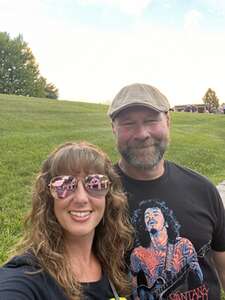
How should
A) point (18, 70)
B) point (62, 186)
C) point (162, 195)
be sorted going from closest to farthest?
1. point (62, 186)
2. point (162, 195)
3. point (18, 70)

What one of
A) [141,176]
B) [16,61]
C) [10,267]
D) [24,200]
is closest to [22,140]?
[24,200]

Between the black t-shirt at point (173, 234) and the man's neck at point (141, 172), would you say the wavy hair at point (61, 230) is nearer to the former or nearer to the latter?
the black t-shirt at point (173, 234)

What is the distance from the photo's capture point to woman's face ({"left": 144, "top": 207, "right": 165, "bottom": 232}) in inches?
103

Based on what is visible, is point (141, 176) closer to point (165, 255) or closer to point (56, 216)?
point (165, 255)

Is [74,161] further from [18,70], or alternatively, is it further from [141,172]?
[18,70]

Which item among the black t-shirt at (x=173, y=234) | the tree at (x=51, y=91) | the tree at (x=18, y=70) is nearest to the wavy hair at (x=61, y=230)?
the black t-shirt at (x=173, y=234)

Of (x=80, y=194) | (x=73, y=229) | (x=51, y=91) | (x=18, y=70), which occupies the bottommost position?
(x=73, y=229)

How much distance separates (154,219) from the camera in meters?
2.63

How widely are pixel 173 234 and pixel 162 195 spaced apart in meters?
0.24

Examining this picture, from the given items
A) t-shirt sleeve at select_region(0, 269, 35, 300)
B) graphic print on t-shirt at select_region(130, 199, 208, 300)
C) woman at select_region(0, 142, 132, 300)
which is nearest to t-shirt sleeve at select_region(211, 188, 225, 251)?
graphic print on t-shirt at select_region(130, 199, 208, 300)

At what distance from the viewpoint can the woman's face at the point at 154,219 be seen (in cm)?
263

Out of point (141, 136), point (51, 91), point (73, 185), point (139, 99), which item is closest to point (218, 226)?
point (141, 136)

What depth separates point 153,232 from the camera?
263 centimetres

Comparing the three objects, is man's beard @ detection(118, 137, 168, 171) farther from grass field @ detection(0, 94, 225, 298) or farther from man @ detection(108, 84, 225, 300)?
grass field @ detection(0, 94, 225, 298)
